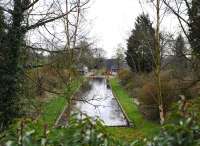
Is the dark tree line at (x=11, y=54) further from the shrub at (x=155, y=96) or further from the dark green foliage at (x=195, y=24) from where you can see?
the shrub at (x=155, y=96)

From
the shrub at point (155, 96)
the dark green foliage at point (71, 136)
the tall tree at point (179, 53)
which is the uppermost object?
the tall tree at point (179, 53)

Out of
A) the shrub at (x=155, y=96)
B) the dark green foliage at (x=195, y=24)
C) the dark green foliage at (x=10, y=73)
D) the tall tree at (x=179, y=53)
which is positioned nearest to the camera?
the dark green foliage at (x=10, y=73)

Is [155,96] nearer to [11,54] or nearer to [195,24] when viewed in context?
[195,24]

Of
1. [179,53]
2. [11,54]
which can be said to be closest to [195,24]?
[179,53]

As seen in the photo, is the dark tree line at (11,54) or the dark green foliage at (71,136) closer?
the dark green foliage at (71,136)

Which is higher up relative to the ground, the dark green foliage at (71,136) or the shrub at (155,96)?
the dark green foliage at (71,136)

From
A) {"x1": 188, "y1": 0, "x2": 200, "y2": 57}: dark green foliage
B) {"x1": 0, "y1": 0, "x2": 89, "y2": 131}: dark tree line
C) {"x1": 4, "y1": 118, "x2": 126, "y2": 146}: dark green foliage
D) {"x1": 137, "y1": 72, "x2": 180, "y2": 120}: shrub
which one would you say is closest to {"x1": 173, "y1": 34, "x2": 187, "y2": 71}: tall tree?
{"x1": 188, "y1": 0, "x2": 200, "y2": 57}: dark green foliage

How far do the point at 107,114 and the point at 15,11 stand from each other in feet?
58.5

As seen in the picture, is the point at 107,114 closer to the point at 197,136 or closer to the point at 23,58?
the point at 23,58

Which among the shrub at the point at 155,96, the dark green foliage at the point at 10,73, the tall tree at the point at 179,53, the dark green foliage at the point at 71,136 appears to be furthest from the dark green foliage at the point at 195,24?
the dark green foliage at the point at 71,136

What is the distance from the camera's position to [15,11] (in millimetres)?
14172

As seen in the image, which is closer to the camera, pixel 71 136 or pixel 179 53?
pixel 71 136

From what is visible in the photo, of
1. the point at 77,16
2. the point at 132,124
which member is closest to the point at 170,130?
the point at 77,16

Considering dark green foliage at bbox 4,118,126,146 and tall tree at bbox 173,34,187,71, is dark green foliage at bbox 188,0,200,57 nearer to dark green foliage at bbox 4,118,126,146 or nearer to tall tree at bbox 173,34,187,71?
tall tree at bbox 173,34,187,71
